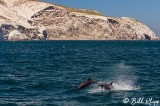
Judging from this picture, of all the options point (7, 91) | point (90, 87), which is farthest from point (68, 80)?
point (7, 91)

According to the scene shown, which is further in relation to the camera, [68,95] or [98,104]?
[68,95]

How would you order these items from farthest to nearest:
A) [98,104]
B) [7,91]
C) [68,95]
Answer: [7,91] < [68,95] < [98,104]

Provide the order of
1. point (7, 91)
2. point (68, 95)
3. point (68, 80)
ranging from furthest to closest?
point (68, 80) < point (7, 91) < point (68, 95)

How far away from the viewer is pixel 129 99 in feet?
118

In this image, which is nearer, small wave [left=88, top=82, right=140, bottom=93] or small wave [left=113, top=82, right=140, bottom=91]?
small wave [left=88, top=82, right=140, bottom=93]

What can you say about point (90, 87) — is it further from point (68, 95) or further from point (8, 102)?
point (8, 102)

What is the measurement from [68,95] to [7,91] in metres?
6.92

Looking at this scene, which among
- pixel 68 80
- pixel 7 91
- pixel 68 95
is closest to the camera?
pixel 68 95

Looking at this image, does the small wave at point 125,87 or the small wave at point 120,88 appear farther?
the small wave at point 125,87

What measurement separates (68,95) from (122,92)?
18.9 feet

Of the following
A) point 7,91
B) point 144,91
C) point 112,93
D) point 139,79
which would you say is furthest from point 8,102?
point 139,79

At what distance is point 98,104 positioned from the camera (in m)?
34.1

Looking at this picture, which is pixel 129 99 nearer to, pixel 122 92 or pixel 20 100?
pixel 122 92

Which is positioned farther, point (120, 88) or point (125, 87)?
point (125, 87)
